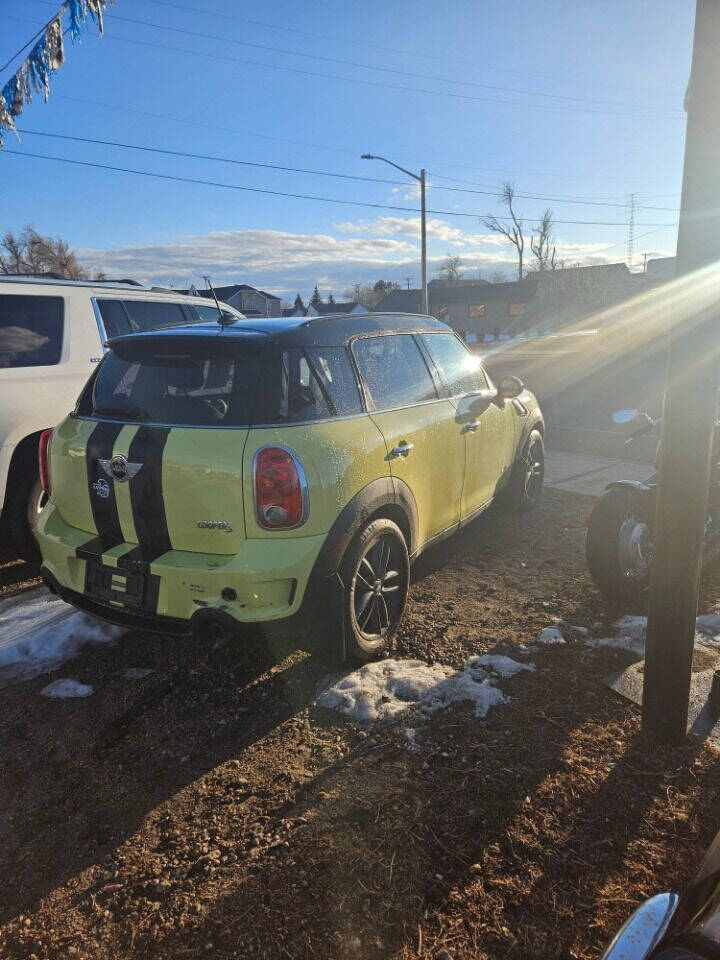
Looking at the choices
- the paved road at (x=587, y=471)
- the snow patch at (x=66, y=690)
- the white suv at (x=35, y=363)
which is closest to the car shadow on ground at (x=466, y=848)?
the snow patch at (x=66, y=690)

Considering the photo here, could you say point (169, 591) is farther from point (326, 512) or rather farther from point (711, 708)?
point (711, 708)

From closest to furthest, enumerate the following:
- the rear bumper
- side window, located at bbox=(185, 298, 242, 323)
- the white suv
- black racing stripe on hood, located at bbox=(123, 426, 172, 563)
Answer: the rear bumper, black racing stripe on hood, located at bbox=(123, 426, 172, 563), the white suv, side window, located at bbox=(185, 298, 242, 323)

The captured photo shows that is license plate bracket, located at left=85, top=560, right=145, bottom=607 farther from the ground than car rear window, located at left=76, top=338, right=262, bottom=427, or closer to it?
closer to it

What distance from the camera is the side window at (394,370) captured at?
3.44m

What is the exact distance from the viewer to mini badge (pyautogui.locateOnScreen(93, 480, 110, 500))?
9.61 feet

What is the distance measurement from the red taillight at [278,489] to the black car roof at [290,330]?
62 centimetres

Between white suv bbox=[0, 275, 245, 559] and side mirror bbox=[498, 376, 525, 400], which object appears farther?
side mirror bbox=[498, 376, 525, 400]

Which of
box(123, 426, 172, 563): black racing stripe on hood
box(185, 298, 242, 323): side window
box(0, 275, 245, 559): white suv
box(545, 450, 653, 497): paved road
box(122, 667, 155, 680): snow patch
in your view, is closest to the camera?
box(123, 426, 172, 563): black racing stripe on hood

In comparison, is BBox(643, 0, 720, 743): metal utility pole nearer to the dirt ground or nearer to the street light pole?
the dirt ground

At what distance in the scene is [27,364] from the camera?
15.0 feet

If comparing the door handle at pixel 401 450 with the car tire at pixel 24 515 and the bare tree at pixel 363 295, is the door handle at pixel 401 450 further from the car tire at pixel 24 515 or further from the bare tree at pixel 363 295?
the bare tree at pixel 363 295

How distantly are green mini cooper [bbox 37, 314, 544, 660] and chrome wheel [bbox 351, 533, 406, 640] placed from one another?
1cm

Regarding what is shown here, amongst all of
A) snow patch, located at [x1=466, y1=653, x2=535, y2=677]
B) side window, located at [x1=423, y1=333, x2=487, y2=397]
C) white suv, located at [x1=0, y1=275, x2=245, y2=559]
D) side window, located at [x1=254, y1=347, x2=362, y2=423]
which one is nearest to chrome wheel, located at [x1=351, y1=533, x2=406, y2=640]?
snow patch, located at [x1=466, y1=653, x2=535, y2=677]

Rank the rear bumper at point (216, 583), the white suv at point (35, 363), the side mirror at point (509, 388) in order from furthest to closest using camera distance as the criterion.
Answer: the side mirror at point (509, 388), the white suv at point (35, 363), the rear bumper at point (216, 583)
